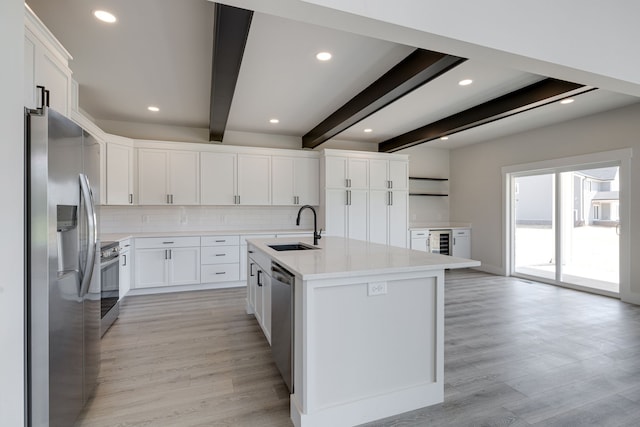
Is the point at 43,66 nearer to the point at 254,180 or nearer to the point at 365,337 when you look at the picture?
the point at 365,337

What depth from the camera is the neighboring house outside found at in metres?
4.54

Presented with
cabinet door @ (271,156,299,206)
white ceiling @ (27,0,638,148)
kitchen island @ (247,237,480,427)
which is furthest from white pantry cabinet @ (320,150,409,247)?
kitchen island @ (247,237,480,427)

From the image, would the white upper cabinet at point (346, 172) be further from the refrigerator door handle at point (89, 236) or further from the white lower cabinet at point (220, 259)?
the refrigerator door handle at point (89, 236)

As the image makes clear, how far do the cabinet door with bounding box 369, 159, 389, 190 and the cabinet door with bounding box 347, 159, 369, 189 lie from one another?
9 cm

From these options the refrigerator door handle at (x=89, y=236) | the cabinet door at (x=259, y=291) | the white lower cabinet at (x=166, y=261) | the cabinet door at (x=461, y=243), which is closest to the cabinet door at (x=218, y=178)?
the white lower cabinet at (x=166, y=261)

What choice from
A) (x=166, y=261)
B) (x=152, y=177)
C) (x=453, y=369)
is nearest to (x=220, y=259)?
(x=166, y=261)

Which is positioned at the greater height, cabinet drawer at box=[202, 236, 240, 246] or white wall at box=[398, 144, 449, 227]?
white wall at box=[398, 144, 449, 227]

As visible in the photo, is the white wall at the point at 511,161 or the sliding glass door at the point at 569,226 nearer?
the white wall at the point at 511,161

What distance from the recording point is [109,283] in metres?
3.26

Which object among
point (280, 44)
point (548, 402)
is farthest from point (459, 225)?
point (280, 44)

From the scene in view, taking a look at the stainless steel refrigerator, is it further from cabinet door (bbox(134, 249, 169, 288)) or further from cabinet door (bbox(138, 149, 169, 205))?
cabinet door (bbox(138, 149, 169, 205))

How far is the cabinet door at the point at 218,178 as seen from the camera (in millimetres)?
5039

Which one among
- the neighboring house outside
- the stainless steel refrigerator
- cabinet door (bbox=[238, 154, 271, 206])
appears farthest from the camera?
cabinet door (bbox=[238, 154, 271, 206])

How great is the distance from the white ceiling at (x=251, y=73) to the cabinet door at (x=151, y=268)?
6.82ft
